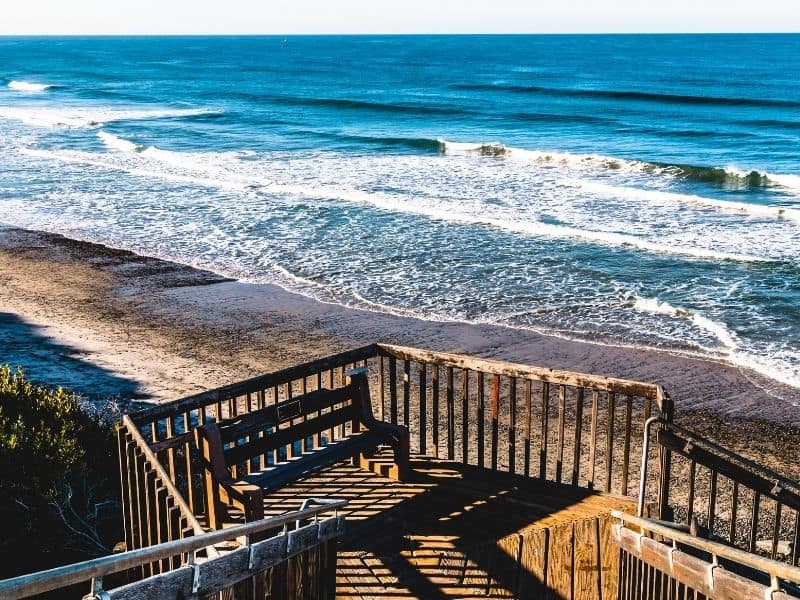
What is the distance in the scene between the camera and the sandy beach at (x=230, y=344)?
1351 centimetres

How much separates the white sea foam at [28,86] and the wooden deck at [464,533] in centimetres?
7542

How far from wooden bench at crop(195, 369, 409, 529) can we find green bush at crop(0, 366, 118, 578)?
4.39 ft

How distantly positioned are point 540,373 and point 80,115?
175 feet

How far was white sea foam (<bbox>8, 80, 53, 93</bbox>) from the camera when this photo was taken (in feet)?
254

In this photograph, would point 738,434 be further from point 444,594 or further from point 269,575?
point 269,575

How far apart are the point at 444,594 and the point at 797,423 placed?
8095 millimetres

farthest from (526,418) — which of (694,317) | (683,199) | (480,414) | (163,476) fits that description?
(683,199)

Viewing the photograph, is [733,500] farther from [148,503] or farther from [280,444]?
[148,503]

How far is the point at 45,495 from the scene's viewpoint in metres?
8.17

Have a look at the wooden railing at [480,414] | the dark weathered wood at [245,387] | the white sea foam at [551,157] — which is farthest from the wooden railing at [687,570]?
the white sea foam at [551,157]

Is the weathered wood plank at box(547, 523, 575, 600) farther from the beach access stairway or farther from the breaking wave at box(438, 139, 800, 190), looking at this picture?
the breaking wave at box(438, 139, 800, 190)

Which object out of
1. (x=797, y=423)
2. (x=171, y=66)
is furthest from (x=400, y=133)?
(x=171, y=66)

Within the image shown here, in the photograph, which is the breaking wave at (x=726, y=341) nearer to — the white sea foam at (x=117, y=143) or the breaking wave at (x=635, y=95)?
the white sea foam at (x=117, y=143)

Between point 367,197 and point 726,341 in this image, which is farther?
point 367,197
